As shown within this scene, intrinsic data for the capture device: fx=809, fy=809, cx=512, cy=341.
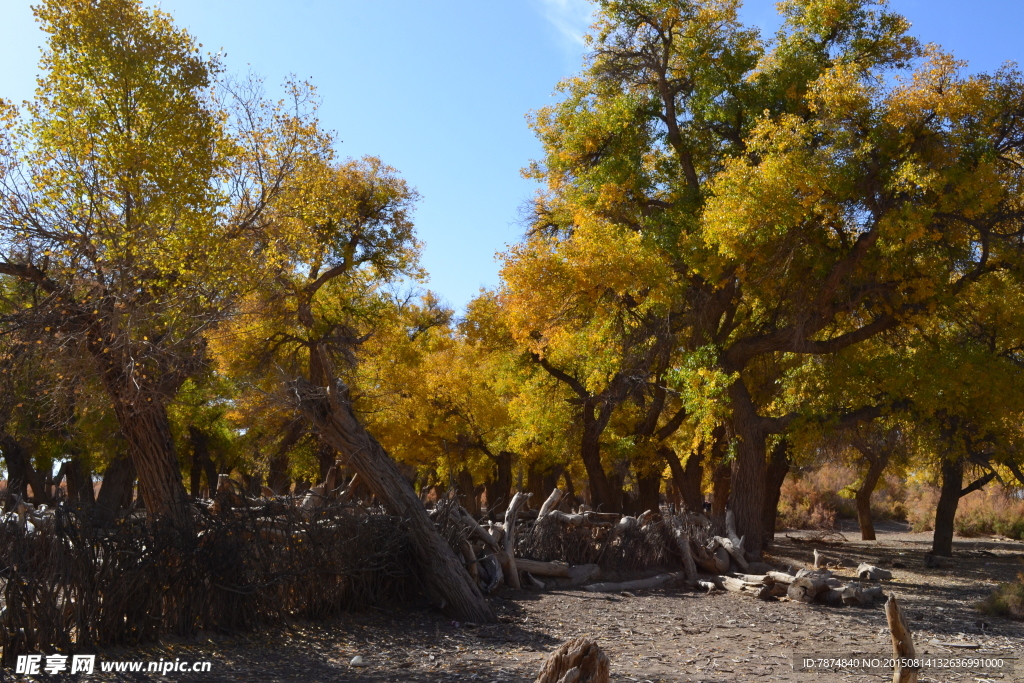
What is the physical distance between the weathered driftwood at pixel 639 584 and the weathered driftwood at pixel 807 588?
2421 mm

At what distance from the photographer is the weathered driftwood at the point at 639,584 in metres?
13.1

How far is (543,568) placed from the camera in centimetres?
1311

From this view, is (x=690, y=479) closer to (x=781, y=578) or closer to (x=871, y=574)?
(x=871, y=574)

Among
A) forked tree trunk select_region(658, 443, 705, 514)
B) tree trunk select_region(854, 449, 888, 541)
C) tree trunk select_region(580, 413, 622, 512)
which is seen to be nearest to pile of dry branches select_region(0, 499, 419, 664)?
tree trunk select_region(580, 413, 622, 512)

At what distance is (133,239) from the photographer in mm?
9500

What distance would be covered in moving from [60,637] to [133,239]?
15.5 feet

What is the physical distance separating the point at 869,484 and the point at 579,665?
2353 cm

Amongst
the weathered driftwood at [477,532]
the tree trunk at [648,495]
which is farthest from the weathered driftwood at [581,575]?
the tree trunk at [648,495]

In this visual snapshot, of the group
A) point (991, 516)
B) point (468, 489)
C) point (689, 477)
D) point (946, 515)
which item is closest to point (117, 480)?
point (468, 489)

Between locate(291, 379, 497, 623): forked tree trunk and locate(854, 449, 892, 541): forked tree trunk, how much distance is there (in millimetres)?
13032

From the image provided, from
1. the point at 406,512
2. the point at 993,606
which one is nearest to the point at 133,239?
the point at 406,512

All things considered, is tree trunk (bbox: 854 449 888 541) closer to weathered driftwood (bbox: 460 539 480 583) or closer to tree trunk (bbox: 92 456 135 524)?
weathered driftwood (bbox: 460 539 480 583)

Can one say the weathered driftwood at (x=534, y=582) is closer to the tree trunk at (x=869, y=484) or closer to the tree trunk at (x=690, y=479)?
the tree trunk at (x=690, y=479)

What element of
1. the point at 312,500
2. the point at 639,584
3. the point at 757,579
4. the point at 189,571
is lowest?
the point at 639,584
